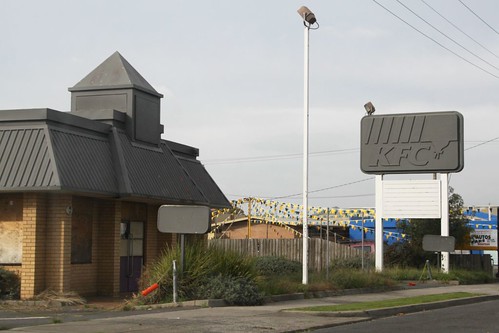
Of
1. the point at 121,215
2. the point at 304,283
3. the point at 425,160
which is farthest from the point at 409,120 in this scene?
the point at 121,215

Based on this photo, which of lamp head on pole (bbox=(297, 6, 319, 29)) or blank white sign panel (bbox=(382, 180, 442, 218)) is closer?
lamp head on pole (bbox=(297, 6, 319, 29))

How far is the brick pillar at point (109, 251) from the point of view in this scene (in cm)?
2372

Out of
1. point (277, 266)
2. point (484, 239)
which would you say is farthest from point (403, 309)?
point (484, 239)

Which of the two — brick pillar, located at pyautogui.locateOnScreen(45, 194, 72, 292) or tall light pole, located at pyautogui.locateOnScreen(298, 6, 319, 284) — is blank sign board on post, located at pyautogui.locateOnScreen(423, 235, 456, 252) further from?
brick pillar, located at pyautogui.locateOnScreen(45, 194, 72, 292)

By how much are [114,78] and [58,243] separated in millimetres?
6101

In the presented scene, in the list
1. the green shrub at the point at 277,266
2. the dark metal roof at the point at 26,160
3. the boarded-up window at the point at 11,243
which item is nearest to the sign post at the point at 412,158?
the green shrub at the point at 277,266

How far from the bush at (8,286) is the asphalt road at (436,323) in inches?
337

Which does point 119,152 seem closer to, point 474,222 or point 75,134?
point 75,134

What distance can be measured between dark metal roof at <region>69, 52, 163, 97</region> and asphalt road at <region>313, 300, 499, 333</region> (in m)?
10.6

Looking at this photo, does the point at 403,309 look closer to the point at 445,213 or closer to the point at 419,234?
the point at 445,213

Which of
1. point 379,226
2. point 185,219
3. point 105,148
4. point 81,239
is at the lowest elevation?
point 81,239

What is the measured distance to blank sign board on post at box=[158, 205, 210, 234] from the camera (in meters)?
20.0

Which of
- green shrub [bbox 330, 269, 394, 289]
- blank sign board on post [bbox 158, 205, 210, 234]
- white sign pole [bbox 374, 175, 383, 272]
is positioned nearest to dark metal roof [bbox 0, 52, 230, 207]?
blank sign board on post [bbox 158, 205, 210, 234]

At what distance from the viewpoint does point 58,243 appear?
2144 cm
